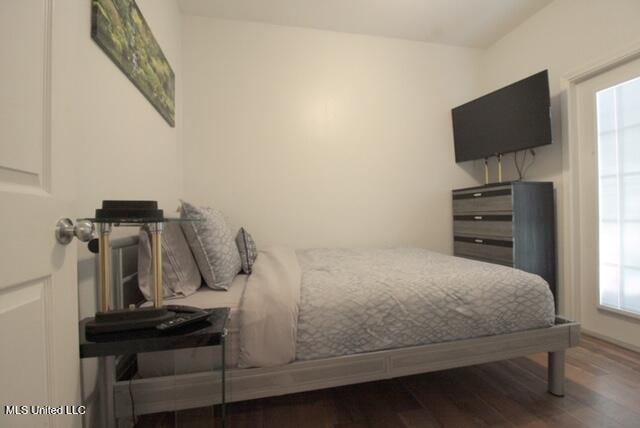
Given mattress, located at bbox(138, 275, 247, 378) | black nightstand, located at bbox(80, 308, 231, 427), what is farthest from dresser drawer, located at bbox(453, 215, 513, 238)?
black nightstand, located at bbox(80, 308, 231, 427)

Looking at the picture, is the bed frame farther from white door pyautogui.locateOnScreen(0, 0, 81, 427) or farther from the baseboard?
the baseboard

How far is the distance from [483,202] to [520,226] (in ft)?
1.25

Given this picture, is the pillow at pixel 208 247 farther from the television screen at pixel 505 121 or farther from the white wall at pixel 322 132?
the television screen at pixel 505 121

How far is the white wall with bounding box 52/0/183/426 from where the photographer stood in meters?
0.67

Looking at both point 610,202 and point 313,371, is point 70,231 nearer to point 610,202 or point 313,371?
point 313,371

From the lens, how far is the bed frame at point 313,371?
1049 millimetres

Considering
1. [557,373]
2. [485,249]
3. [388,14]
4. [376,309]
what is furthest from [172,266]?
[388,14]

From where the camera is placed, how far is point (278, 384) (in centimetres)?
115

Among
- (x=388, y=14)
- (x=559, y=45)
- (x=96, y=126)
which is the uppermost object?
(x=388, y=14)

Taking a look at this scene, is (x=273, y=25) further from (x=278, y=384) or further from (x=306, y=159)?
(x=278, y=384)

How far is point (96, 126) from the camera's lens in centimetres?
118

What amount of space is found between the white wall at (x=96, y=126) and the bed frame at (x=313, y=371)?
0.12 meters

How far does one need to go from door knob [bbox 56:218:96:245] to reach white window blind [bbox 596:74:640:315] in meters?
3.05

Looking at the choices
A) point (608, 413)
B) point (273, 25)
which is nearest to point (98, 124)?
point (273, 25)
